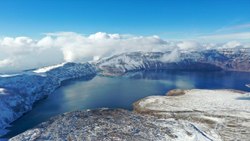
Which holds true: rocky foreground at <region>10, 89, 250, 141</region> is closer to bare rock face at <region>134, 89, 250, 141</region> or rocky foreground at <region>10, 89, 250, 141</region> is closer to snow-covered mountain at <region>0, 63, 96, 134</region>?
bare rock face at <region>134, 89, 250, 141</region>

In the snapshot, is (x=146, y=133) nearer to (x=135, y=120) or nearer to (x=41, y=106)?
(x=135, y=120)

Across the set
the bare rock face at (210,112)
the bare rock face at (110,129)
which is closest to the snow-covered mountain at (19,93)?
the bare rock face at (110,129)

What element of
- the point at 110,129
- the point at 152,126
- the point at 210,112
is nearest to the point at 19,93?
the point at 110,129

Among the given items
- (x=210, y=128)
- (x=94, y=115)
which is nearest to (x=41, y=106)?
(x=94, y=115)

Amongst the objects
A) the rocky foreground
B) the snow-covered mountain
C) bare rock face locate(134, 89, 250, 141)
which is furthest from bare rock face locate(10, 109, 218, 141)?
the snow-covered mountain

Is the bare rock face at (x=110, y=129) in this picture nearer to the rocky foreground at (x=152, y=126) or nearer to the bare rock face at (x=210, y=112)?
the rocky foreground at (x=152, y=126)

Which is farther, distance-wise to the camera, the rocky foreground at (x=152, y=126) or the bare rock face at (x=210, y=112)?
the bare rock face at (x=210, y=112)

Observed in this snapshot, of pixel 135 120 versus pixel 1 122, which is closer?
pixel 135 120

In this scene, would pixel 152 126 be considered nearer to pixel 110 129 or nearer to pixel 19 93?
pixel 110 129
